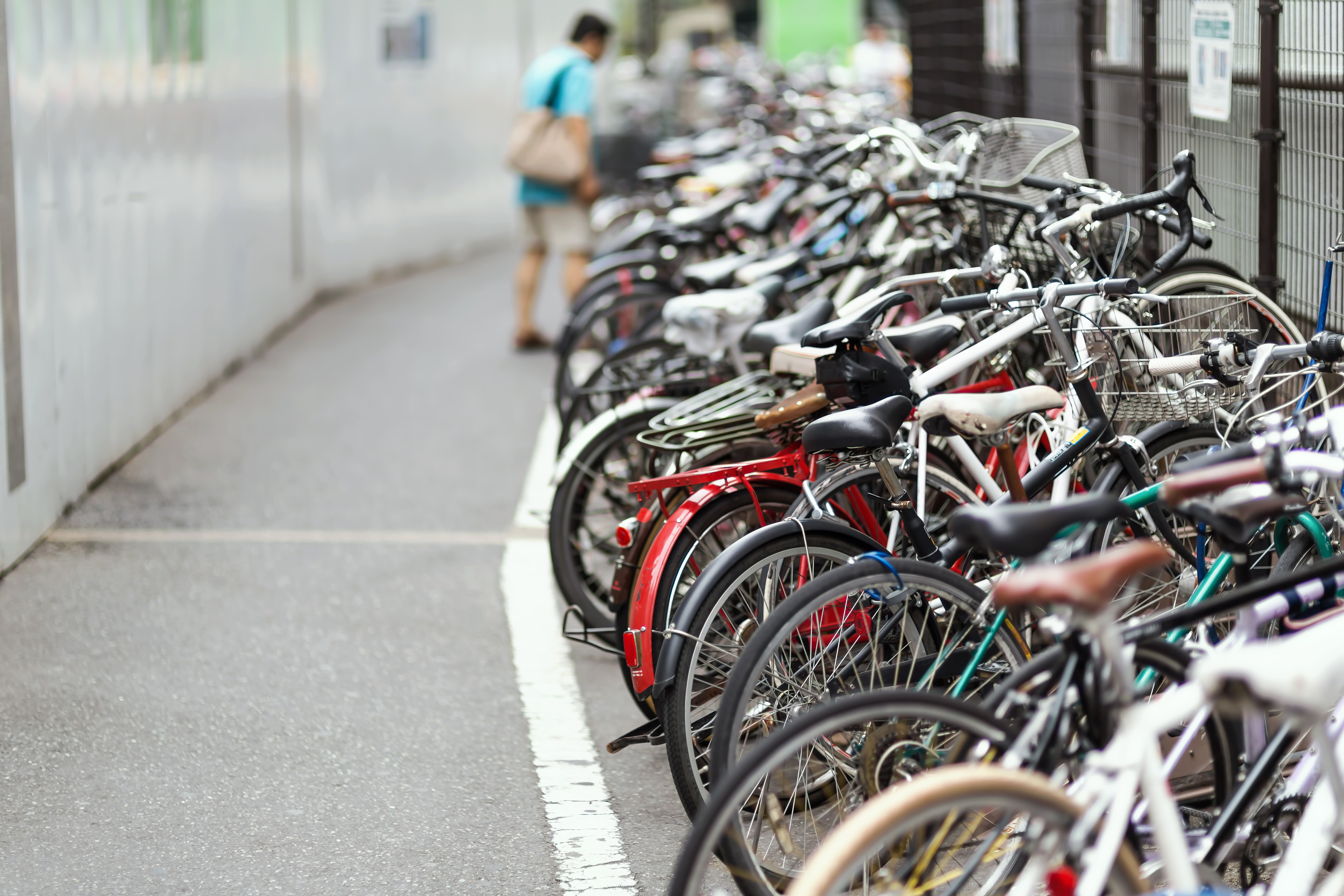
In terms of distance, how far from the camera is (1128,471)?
11.9 feet

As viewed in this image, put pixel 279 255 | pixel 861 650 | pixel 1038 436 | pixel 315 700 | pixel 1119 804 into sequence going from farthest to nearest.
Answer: pixel 279 255
pixel 315 700
pixel 1038 436
pixel 861 650
pixel 1119 804

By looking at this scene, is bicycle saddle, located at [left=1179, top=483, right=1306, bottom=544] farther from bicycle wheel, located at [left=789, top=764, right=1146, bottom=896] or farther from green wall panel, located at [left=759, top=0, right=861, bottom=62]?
green wall panel, located at [left=759, top=0, right=861, bottom=62]

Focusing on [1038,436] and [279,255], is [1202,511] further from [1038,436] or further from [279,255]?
[279,255]

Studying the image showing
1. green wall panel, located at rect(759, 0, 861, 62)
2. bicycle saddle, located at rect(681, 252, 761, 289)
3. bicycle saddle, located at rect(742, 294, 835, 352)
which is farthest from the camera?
green wall panel, located at rect(759, 0, 861, 62)

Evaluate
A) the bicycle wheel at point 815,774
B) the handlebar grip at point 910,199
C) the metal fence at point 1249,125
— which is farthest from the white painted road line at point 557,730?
the metal fence at point 1249,125

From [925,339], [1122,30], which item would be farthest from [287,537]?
[1122,30]

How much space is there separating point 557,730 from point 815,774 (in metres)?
1.09

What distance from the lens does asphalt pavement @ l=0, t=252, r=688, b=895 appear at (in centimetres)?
376

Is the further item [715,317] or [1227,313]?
[715,317]

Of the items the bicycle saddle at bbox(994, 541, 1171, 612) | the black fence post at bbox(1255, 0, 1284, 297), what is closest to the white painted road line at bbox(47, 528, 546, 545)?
the black fence post at bbox(1255, 0, 1284, 297)

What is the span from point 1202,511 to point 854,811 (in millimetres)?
941

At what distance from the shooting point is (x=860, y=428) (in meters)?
3.43

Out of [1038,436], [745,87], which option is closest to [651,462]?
[1038,436]

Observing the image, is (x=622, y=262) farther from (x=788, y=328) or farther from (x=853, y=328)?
(x=853, y=328)
